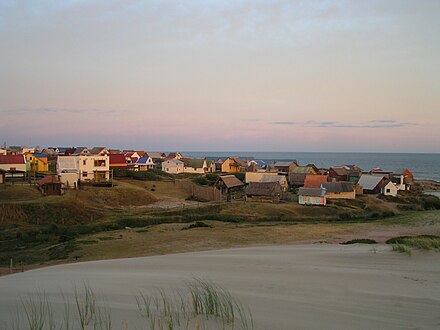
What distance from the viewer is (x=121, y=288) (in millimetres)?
8883

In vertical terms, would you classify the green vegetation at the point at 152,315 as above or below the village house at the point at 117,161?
below

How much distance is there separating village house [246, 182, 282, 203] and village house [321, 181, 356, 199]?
24.2 ft

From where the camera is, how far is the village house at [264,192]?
4741 cm

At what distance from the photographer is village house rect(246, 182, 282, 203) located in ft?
156

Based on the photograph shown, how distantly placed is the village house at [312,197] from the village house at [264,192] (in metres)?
3.09

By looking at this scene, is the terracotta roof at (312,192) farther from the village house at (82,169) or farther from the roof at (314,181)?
the village house at (82,169)

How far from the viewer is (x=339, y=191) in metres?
51.0

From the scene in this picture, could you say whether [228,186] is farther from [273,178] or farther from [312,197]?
[312,197]

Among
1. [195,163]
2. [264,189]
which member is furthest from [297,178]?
[195,163]

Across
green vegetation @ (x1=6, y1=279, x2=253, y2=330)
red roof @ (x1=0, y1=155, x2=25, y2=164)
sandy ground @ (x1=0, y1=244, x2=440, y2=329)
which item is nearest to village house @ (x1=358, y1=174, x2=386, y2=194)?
sandy ground @ (x1=0, y1=244, x2=440, y2=329)

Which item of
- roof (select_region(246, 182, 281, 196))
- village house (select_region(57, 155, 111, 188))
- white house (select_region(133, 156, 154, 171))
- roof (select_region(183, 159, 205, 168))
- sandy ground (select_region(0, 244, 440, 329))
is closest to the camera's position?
sandy ground (select_region(0, 244, 440, 329))

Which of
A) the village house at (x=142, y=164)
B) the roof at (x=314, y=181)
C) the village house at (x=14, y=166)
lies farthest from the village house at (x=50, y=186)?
the village house at (x=142, y=164)

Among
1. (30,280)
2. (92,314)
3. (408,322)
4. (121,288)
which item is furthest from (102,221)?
(408,322)

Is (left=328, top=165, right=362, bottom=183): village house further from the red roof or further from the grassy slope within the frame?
the red roof
